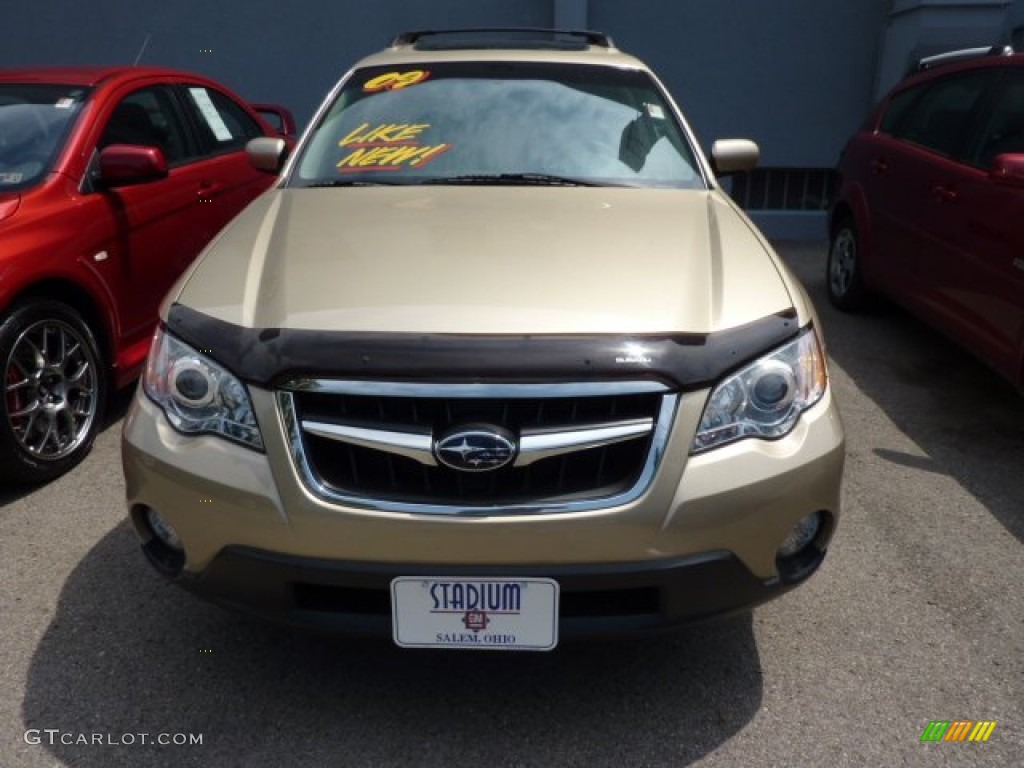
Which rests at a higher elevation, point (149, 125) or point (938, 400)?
point (149, 125)

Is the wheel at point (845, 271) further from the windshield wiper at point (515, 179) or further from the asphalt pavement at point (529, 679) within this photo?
the windshield wiper at point (515, 179)

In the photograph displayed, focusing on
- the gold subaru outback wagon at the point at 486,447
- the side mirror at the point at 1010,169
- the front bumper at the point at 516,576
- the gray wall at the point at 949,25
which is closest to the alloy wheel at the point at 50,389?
the gold subaru outback wagon at the point at 486,447

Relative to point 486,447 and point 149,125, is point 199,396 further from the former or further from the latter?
point 149,125

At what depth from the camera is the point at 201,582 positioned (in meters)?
2.17

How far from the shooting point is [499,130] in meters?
3.39

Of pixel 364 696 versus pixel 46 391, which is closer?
pixel 364 696

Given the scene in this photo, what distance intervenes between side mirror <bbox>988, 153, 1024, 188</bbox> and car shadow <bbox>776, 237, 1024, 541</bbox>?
1.09 metres

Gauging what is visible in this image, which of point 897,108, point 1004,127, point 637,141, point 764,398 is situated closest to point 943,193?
point 1004,127

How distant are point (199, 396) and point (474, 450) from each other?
658 mm

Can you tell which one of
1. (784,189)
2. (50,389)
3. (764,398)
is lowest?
(784,189)

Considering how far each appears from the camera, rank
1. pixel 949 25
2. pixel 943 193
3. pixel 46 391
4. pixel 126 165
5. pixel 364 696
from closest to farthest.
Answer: pixel 364 696, pixel 46 391, pixel 126 165, pixel 943 193, pixel 949 25

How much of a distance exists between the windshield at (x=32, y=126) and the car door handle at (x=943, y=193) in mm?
3925

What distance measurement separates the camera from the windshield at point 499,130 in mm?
3264

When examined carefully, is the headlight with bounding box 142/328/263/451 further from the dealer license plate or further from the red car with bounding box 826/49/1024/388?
the red car with bounding box 826/49/1024/388
